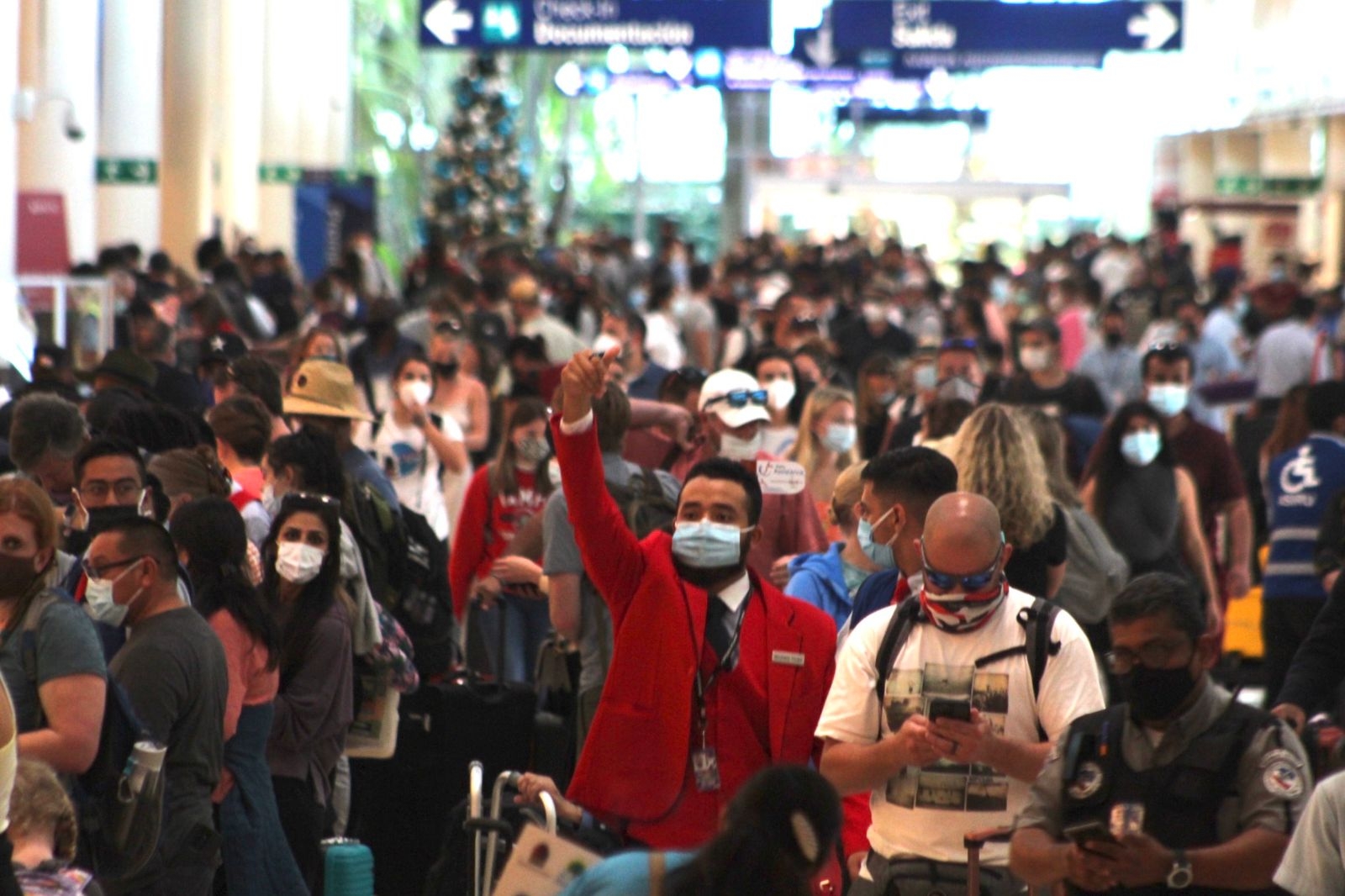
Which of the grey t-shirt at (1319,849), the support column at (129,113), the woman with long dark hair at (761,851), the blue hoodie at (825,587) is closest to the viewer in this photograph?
the woman with long dark hair at (761,851)

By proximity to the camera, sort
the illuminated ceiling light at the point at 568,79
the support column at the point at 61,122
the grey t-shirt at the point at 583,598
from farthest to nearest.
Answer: the illuminated ceiling light at the point at 568,79 → the support column at the point at 61,122 → the grey t-shirt at the point at 583,598

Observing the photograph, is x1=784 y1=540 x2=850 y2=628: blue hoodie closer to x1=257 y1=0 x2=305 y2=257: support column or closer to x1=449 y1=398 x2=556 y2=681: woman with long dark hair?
x1=449 y1=398 x2=556 y2=681: woman with long dark hair

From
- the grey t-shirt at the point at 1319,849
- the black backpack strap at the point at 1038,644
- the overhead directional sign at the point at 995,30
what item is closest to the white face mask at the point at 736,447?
the black backpack strap at the point at 1038,644

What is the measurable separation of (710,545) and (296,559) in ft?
5.04

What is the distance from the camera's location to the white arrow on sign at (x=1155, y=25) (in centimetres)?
2116

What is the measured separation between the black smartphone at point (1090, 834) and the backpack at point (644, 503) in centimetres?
320

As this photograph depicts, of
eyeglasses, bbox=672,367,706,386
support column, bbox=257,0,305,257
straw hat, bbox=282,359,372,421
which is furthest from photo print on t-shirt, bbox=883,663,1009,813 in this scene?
support column, bbox=257,0,305,257

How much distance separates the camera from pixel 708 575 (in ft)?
16.8

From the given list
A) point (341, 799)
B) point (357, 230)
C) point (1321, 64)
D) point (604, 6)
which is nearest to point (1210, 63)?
point (1321, 64)

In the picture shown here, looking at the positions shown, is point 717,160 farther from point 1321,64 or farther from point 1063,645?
point 1063,645

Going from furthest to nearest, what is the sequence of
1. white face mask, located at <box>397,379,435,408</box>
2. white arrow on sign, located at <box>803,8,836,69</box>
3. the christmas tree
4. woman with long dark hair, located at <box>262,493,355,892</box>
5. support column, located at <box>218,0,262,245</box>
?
the christmas tree < support column, located at <box>218,0,262,245</box> < white arrow on sign, located at <box>803,8,836,69</box> < white face mask, located at <box>397,379,435,408</box> < woman with long dark hair, located at <box>262,493,355,892</box>

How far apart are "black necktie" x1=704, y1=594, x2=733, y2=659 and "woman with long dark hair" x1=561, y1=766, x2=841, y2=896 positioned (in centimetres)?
169

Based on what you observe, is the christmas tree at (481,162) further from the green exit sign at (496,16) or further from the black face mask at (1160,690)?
the black face mask at (1160,690)

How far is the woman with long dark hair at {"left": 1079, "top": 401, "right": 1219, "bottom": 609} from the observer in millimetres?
8648
